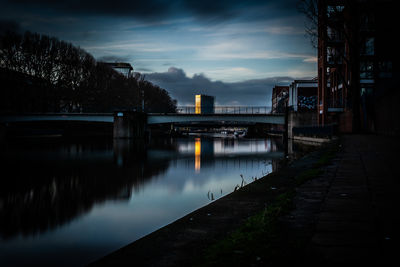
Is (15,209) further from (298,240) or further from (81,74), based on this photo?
(81,74)

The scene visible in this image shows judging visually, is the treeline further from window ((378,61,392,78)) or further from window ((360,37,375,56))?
window ((378,61,392,78))

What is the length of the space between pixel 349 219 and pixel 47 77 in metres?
68.1

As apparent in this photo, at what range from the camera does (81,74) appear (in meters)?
70.2

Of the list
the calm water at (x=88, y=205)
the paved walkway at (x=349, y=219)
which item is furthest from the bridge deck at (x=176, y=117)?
the paved walkway at (x=349, y=219)

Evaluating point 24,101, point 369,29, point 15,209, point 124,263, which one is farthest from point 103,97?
point 124,263

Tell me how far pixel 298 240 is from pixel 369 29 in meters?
49.9

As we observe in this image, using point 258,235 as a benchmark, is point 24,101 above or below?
above

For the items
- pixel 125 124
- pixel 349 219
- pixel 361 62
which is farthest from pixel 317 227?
pixel 125 124

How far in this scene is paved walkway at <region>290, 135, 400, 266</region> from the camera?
320 cm

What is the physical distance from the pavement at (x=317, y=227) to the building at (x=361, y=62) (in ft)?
80.5

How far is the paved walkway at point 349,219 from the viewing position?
3.20 meters

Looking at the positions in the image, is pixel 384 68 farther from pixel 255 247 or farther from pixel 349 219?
pixel 255 247

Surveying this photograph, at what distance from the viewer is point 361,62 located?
47812 mm

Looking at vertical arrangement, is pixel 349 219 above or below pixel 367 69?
below
